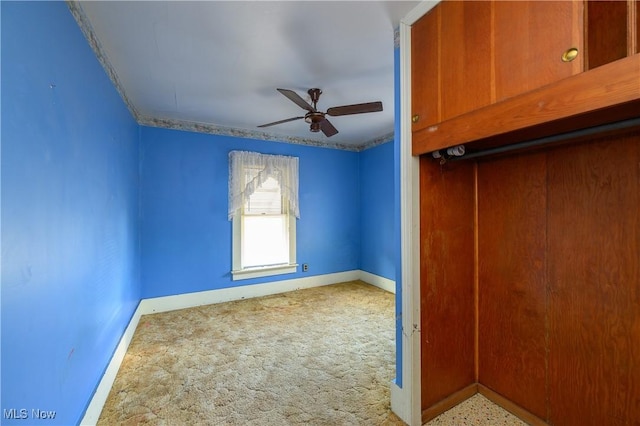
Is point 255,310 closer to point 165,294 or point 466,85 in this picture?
point 165,294

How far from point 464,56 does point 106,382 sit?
3014 mm

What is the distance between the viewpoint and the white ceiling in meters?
1.58

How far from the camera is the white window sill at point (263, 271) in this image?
151 inches

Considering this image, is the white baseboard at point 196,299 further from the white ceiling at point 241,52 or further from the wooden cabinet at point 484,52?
the wooden cabinet at point 484,52

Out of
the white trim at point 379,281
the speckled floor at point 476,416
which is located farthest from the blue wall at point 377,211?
the speckled floor at point 476,416

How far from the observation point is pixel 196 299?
359 cm

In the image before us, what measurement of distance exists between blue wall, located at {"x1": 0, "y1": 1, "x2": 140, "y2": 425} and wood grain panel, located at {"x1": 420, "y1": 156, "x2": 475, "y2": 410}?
1800 millimetres

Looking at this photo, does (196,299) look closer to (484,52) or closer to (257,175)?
(257,175)

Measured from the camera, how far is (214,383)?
1965 mm

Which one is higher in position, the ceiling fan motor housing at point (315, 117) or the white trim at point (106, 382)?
the ceiling fan motor housing at point (315, 117)

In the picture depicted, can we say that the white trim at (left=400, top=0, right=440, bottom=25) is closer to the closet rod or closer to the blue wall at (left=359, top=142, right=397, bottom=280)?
the closet rod
